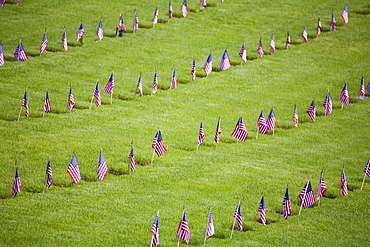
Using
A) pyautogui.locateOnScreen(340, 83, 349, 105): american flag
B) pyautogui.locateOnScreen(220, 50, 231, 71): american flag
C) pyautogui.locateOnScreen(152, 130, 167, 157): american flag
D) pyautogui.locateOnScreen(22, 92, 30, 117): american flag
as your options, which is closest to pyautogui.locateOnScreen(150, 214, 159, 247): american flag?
pyautogui.locateOnScreen(152, 130, 167, 157): american flag

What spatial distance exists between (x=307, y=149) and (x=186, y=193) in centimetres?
1164

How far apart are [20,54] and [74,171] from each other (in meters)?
22.6

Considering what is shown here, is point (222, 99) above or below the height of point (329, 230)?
above

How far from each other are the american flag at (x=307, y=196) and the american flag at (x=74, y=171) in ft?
35.2

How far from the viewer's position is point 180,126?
131 ft

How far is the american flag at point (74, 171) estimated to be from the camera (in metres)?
28.0

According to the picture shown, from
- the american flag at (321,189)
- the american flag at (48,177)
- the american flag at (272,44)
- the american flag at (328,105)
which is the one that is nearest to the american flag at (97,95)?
the american flag at (48,177)

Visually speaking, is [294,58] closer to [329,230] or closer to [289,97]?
[289,97]

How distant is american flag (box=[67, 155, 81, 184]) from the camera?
2802cm

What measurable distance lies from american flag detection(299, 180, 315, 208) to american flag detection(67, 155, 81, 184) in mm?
10734

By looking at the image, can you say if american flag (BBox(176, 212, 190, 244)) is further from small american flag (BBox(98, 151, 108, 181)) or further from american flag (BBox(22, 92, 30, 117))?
american flag (BBox(22, 92, 30, 117))

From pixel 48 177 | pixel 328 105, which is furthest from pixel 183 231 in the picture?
pixel 328 105

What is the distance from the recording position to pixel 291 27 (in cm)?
6512

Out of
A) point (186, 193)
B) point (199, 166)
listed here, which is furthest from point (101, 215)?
point (199, 166)
